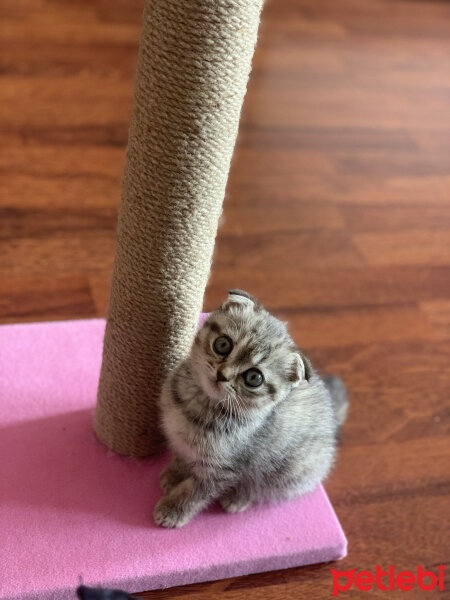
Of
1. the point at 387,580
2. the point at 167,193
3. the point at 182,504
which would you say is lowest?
the point at 387,580

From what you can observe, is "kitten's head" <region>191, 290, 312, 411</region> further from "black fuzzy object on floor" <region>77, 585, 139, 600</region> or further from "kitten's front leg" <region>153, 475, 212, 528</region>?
"black fuzzy object on floor" <region>77, 585, 139, 600</region>

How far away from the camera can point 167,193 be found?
1.06 m

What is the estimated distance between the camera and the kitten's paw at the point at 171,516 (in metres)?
1.22

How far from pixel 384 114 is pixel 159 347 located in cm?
148

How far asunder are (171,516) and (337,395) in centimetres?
38

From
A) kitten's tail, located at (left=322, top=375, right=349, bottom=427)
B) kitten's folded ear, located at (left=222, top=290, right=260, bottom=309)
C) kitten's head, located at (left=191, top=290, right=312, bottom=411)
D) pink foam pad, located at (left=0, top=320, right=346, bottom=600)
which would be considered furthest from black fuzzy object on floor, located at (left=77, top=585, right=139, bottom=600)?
kitten's tail, located at (left=322, top=375, right=349, bottom=427)

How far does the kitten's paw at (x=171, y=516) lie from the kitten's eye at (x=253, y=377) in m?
0.27

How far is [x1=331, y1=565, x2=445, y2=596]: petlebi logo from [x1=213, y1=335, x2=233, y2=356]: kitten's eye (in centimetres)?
45

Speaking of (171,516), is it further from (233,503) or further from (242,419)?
(242,419)

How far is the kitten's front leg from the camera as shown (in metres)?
1.21

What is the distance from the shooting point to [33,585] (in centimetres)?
111

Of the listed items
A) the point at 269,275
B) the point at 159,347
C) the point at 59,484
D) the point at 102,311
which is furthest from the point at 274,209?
the point at 59,484

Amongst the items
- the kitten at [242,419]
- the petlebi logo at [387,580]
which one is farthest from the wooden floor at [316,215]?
the kitten at [242,419]

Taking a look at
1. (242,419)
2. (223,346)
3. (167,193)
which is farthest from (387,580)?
(167,193)
